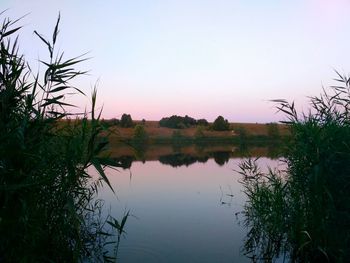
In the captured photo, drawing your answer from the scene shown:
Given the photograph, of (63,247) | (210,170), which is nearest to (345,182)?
(63,247)

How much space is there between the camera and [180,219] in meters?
12.2

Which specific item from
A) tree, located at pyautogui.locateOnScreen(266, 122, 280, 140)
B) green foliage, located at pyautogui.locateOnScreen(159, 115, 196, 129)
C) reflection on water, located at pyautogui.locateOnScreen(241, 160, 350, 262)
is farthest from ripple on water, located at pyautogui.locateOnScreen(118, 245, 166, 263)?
green foliage, located at pyautogui.locateOnScreen(159, 115, 196, 129)

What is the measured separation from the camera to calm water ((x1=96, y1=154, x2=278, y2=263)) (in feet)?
28.0

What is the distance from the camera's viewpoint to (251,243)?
9.24 metres

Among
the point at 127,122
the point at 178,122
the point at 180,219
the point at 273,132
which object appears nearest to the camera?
the point at 180,219

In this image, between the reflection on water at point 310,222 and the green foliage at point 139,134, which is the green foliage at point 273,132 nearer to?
the green foliage at point 139,134

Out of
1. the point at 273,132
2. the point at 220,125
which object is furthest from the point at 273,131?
the point at 220,125

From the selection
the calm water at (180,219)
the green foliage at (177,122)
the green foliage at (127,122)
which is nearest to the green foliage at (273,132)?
the green foliage at (177,122)

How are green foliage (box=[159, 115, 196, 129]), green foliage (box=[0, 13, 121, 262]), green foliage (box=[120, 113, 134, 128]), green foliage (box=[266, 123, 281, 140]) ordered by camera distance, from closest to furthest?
green foliage (box=[0, 13, 121, 262]), green foliage (box=[266, 123, 281, 140]), green foliage (box=[120, 113, 134, 128]), green foliage (box=[159, 115, 196, 129])

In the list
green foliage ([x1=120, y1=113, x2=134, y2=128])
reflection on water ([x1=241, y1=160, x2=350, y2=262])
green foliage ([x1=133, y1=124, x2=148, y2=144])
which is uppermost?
green foliage ([x1=120, y1=113, x2=134, y2=128])

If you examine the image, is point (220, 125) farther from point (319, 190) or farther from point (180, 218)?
point (319, 190)

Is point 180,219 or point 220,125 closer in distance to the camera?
point 180,219

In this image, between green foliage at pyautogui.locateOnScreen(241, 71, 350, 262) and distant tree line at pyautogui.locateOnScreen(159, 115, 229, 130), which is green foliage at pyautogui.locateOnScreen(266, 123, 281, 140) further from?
green foliage at pyautogui.locateOnScreen(241, 71, 350, 262)

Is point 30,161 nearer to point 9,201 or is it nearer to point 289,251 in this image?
point 9,201
